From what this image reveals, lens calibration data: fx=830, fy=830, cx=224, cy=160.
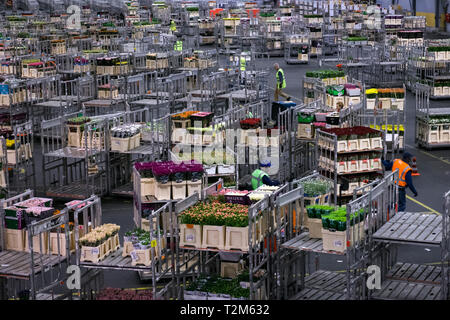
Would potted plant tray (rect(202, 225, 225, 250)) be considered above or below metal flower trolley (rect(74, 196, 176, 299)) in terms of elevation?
above

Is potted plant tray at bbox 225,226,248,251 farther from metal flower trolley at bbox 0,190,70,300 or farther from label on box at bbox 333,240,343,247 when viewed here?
metal flower trolley at bbox 0,190,70,300

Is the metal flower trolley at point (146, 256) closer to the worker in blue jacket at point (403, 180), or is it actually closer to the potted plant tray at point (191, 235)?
the potted plant tray at point (191, 235)

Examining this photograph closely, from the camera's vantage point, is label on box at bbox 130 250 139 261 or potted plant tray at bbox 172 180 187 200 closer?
label on box at bbox 130 250 139 261

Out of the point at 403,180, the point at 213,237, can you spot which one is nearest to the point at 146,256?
the point at 213,237

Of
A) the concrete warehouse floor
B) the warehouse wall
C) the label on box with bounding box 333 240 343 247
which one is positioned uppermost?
the warehouse wall

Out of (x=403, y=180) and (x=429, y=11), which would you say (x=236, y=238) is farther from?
(x=429, y=11)

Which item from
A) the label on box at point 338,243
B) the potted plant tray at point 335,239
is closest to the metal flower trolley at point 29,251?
the potted plant tray at point 335,239

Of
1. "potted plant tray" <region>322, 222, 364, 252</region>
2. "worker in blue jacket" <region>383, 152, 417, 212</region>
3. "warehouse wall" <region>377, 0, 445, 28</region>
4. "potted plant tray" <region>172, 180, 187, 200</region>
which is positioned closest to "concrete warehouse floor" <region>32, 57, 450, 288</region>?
"worker in blue jacket" <region>383, 152, 417, 212</region>

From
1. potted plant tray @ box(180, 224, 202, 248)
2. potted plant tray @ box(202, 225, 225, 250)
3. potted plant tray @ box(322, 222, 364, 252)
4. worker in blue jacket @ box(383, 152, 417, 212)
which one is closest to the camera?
potted plant tray @ box(322, 222, 364, 252)

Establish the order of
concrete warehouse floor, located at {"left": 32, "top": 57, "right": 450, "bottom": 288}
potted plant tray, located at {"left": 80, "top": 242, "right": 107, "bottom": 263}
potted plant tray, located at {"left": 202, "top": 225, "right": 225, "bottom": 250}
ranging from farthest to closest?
concrete warehouse floor, located at {"left": 32, "top": 57, "right": 450, "bottom": 288} < potted plant tray, located at {"left": 80, "top": 242, "right": 107, "bottom": 263} < potted plant tray, located at {"left": 202, "top": 225, "right": 225, "bottom": 250}

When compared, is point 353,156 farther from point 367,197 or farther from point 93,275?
point 93,275
